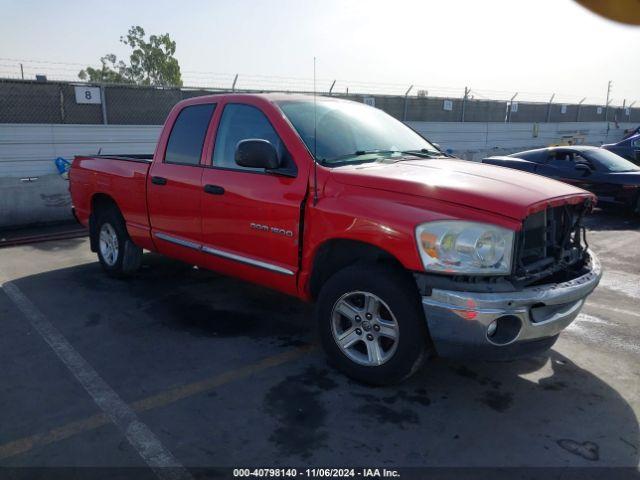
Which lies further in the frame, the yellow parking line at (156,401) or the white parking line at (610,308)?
the white parking line at (610,308)

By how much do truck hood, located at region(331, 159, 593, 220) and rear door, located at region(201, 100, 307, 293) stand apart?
1.58 ft

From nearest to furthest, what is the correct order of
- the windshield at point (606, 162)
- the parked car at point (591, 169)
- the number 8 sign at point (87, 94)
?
the parked car at point (591, 169)
the windshield at point (606, 162)
the number 8 sign at point (87, 94)

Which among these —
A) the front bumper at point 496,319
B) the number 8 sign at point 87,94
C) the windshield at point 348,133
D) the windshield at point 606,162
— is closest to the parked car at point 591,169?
the windshield at point 606,162

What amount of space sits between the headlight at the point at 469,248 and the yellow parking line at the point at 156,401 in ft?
5.02

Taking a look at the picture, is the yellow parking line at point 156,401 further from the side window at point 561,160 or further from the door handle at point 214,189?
the side window at point 561,160

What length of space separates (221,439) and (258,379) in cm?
74

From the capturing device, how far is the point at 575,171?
10.6 metres

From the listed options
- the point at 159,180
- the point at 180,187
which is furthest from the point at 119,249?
the point at 180,187

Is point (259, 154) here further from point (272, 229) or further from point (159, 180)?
point (159, 180)

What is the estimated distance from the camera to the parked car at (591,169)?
992 cm

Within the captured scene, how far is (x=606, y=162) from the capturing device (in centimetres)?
1050

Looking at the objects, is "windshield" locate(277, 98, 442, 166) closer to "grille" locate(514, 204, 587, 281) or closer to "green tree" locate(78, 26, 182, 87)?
"grille" locate(514, 204, 587, 281)

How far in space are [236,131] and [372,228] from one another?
5.81ft

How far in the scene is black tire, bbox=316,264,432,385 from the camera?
3318 mm
